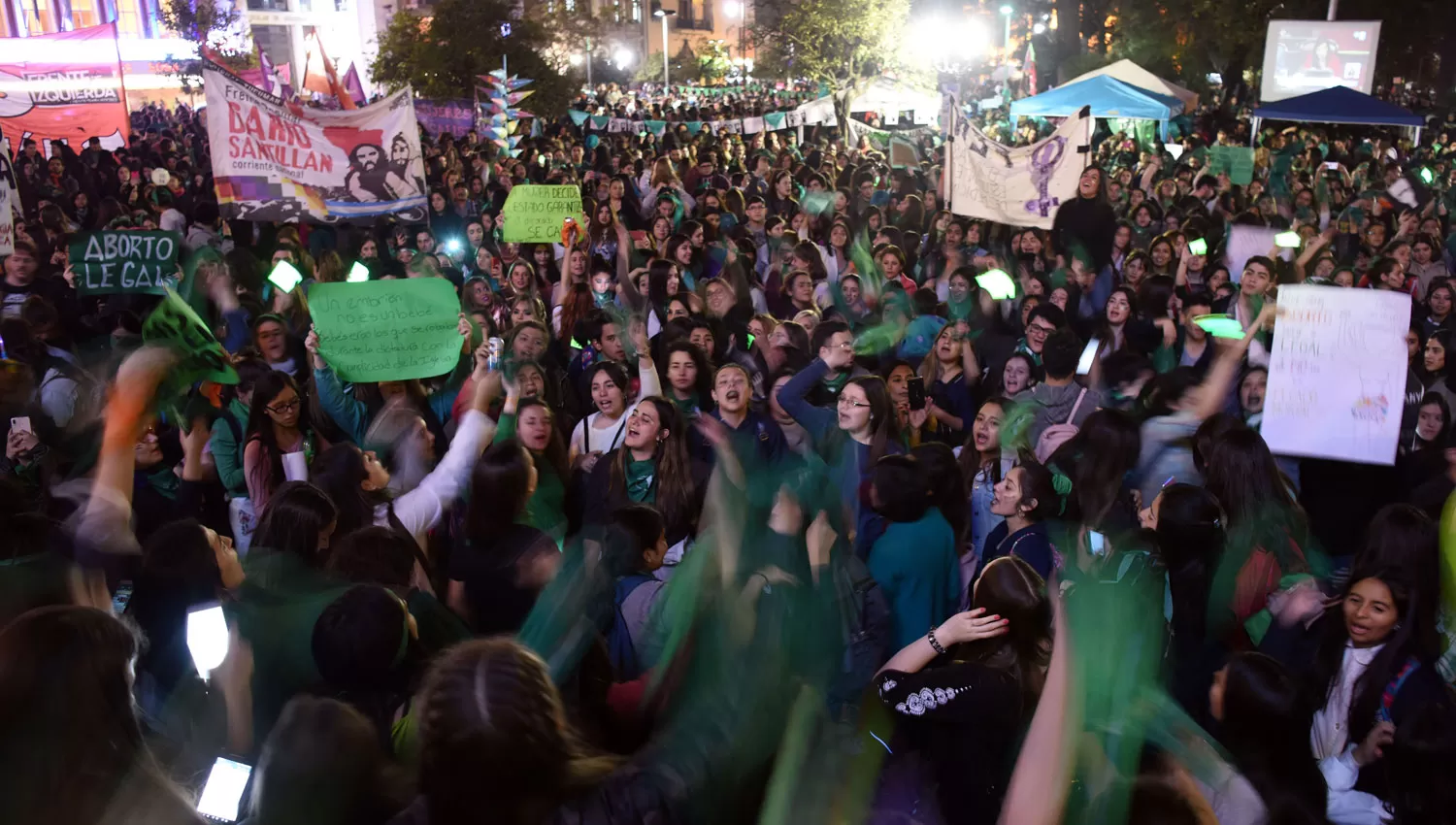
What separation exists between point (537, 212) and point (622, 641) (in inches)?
248

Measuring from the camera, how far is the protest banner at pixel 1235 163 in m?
14.0

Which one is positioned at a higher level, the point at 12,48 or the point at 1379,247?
the point at 12,48

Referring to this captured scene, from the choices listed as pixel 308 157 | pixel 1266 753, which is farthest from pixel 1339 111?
pixel 1266 753

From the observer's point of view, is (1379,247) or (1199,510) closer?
(1199,510)

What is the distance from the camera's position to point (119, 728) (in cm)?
223

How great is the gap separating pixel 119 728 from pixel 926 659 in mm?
1918

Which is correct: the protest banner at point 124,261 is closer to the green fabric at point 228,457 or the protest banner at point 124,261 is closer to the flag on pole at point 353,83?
the green fabric at point 228,457

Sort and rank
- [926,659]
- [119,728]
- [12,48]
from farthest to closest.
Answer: [12,48]
[926,659]
[119,728]

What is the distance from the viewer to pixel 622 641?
344 cm

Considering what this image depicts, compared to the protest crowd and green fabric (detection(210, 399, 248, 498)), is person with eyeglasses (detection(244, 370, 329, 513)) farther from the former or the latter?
green fabric (detection(210, 399, 248, 498))

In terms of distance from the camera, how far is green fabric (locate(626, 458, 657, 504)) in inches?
187

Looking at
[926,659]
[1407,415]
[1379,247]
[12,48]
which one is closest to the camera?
[926,659]

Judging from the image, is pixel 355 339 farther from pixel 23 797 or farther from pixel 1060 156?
pixel 1060 156

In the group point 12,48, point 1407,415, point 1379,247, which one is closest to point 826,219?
point 1379,247
